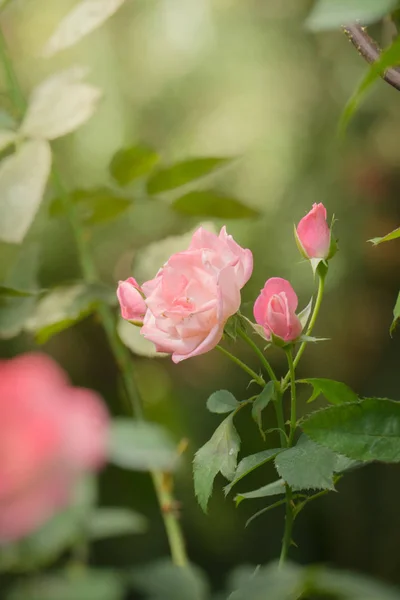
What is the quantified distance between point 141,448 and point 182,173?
379mm

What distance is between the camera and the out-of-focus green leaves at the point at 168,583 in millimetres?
239

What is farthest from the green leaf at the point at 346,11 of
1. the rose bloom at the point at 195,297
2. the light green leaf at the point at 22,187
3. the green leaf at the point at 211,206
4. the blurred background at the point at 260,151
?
the blurred background at the point at 260,151

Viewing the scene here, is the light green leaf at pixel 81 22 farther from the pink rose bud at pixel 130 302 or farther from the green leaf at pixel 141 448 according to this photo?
the green leaf at pixel 141 448

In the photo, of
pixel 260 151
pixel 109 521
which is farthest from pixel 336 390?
pixel 260 151

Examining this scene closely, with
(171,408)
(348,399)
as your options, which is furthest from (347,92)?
(348,399)

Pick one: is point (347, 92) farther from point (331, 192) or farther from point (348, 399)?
point (348, 399)

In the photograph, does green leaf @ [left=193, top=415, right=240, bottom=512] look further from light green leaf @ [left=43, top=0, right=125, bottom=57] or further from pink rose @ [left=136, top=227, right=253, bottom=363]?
light green leaf @ [left=43, top=0, right=125, bottom=57]

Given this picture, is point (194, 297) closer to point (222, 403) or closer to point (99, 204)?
point (222, 403)

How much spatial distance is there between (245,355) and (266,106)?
0.38 m

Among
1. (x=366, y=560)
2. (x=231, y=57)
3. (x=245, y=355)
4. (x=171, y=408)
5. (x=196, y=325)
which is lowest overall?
(x=366, y=560)

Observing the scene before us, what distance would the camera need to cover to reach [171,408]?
70 cm

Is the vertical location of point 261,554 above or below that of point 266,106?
below

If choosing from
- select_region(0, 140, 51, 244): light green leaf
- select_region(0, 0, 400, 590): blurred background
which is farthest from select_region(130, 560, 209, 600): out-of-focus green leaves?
select_region(0, 0, 400, 590): blurred background

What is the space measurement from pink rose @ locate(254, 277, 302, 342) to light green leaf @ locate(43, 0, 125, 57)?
268 millimetres
